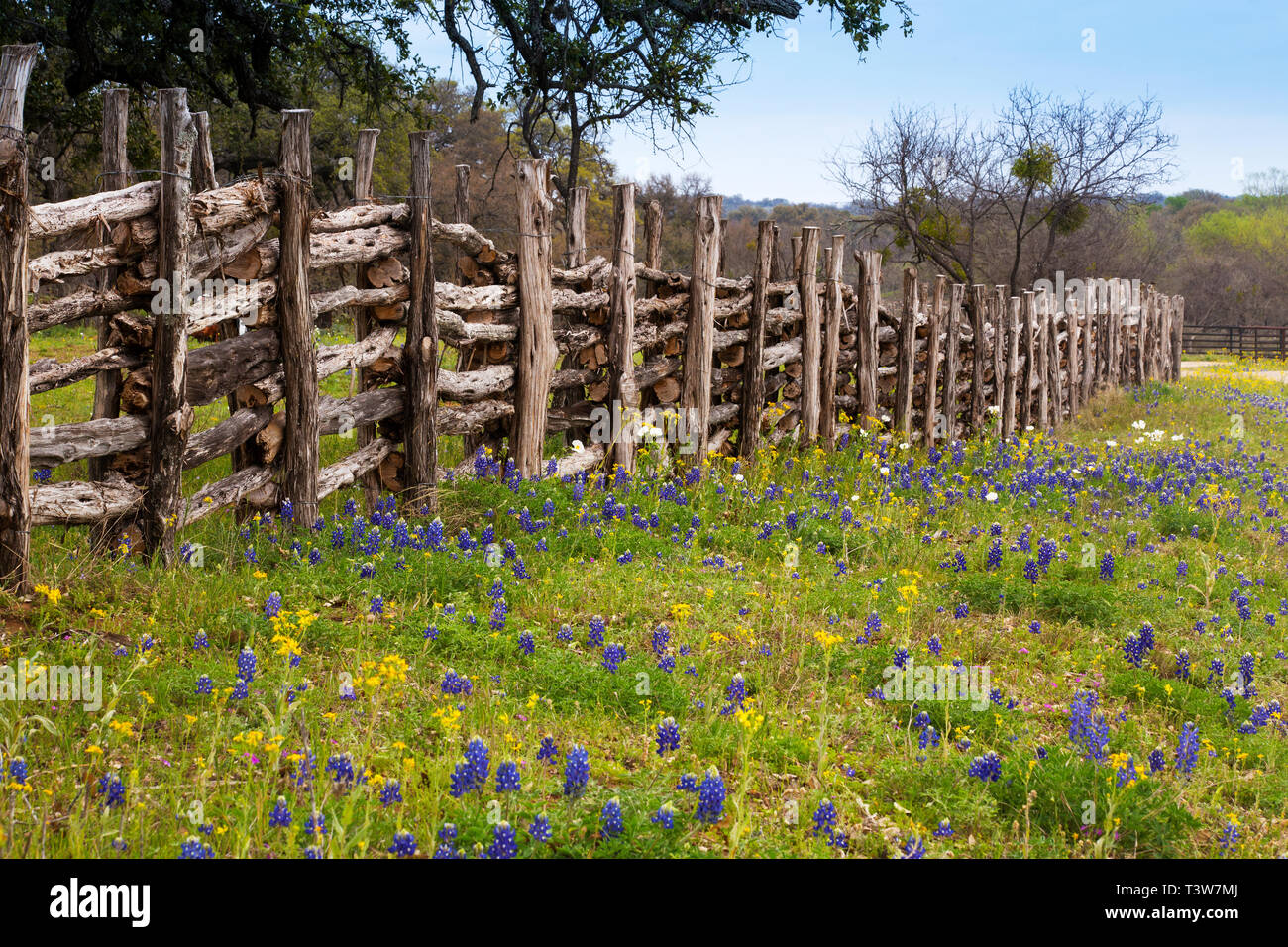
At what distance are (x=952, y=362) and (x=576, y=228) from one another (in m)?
7.12

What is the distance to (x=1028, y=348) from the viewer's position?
16.3 metres

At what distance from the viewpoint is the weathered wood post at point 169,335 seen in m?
5.44

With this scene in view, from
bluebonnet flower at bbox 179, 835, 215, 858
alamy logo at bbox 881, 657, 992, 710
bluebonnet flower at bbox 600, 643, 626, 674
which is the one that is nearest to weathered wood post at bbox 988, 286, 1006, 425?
alamy logo at bbox 881, 657, 992, 710

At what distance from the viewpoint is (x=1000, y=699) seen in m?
4.65

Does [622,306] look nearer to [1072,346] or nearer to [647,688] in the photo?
[647,688]

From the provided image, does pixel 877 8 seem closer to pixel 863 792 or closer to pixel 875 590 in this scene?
pixel 875 590

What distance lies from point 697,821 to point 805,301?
793 cm

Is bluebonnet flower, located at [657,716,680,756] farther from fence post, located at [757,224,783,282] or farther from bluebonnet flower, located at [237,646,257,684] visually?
fence post, located at [757,224,783,282]

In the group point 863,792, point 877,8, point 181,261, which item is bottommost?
point 863,792

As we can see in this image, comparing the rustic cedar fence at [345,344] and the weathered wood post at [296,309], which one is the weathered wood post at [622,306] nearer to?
the rustic cedar fence at [345,344]

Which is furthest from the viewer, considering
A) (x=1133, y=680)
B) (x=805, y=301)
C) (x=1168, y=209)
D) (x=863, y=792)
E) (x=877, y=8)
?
(x=1168, y=209)

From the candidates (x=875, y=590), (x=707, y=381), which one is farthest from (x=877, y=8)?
(x=875, y=590)
